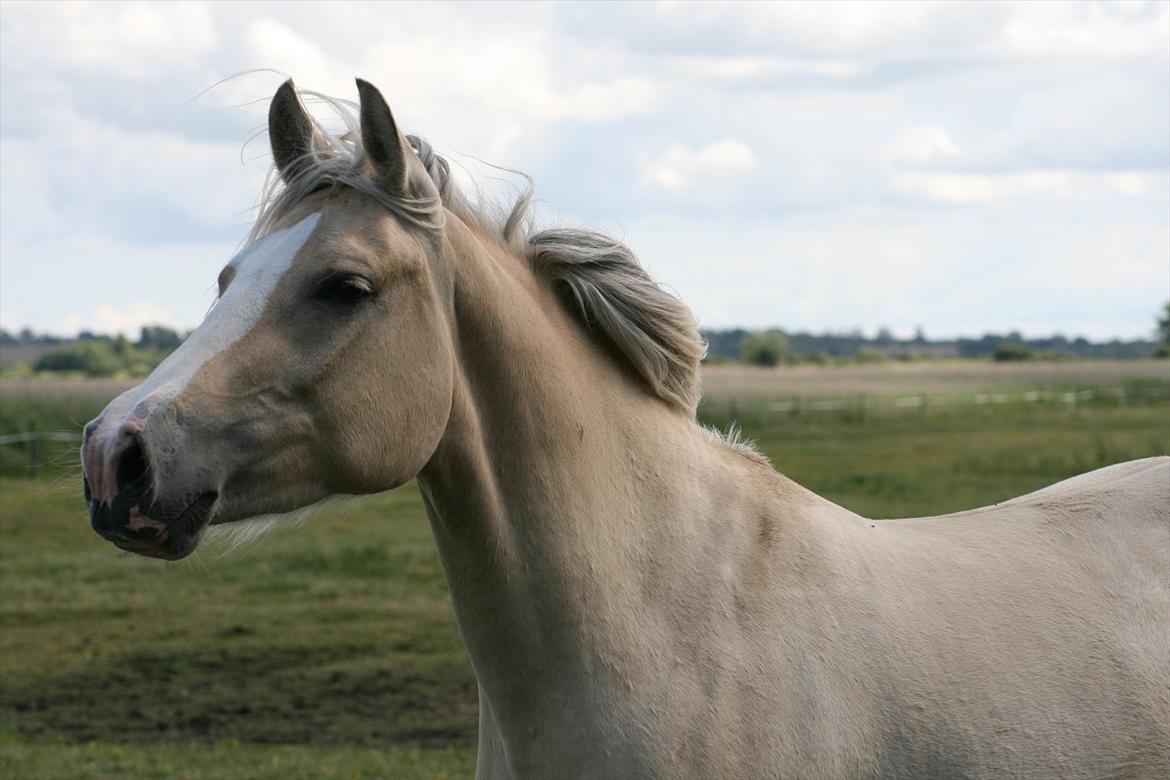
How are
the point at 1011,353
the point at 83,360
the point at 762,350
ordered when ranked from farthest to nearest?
the point at 1011,353, the point at 762,350, the point at 83,360

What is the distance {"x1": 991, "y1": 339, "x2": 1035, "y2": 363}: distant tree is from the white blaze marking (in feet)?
248

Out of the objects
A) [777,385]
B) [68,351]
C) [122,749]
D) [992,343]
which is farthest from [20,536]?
[992,343]

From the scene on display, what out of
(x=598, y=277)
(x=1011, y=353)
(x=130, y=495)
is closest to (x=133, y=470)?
(x=130, y=495)

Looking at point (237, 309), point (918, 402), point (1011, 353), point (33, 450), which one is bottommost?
point (33, 450)

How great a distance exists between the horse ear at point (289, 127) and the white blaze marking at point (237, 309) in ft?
0.92

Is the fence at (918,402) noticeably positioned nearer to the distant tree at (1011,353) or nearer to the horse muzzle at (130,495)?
the distant tree at (1011,353)

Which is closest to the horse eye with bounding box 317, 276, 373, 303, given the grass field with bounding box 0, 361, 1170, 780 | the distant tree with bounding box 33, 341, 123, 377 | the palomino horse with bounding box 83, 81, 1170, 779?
the palomino horse with bounding box 83, 81, 1170, 779

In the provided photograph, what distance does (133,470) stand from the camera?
2367 millimetres

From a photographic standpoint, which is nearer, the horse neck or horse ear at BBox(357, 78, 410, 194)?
horse ear at BBox(357, 78, 410, 194)

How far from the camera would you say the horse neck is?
2.77 m

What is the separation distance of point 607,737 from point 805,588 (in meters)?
0.65

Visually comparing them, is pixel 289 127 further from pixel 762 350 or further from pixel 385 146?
pixel 762 350

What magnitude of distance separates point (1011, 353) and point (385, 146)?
7681cm

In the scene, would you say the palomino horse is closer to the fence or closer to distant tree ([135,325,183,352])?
distant tree ([135,325,183,352])
